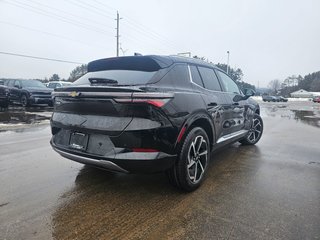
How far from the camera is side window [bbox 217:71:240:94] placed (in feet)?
16.5

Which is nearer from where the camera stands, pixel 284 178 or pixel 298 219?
pixel 298 219

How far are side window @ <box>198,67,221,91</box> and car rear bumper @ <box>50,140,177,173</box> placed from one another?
157cm

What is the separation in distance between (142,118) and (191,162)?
3.40 feet

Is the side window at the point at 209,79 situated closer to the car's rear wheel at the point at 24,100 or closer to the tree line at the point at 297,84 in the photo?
the car's rear wheel at the point at 24,100

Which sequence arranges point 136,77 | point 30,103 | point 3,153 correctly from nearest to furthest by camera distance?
point 136,77 < point 3,153 < point 30,103

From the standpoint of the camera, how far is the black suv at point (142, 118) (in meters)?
2.99

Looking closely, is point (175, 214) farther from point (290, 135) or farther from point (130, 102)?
point (290, 135)

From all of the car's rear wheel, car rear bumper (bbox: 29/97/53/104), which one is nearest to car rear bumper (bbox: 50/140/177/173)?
car rear bumper (bbox: 29/97/53/104)

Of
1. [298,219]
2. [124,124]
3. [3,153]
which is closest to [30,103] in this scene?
[3,153]

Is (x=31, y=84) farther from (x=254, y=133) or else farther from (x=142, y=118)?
(x=142, y=118)

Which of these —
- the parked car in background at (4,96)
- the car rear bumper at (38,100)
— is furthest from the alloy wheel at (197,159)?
the car rear bumper at (38,100)

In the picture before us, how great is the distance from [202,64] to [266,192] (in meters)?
2.12

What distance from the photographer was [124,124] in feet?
9.80

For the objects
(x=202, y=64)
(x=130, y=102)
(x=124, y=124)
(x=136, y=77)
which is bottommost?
(x=124, y=124)
